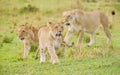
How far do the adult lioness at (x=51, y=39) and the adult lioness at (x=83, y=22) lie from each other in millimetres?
2716

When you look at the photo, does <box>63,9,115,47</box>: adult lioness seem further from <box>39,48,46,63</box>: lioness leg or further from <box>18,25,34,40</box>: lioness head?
<box>39,48,46,63</box>: lioness leg

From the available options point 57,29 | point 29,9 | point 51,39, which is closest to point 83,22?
point 51,39

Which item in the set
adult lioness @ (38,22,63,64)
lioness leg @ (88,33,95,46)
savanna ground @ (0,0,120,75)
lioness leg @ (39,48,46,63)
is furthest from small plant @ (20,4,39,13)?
lioness leg @ (39,48,46,63)

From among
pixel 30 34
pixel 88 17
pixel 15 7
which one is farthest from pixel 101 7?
pixel 30 34

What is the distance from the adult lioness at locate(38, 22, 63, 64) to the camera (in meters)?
10.5

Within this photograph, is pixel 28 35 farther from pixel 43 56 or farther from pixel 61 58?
pixel 43 56

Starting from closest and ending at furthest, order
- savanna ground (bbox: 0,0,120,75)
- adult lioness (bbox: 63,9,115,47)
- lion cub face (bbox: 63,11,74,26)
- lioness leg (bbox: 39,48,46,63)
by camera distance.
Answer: savanna ground (bbox: 0,0,120,75), lioness leg (bbox: 39,48,46,63), lion cub face (bbox: 63,11,74,26), adult lioness (bbox: 63,9,115,47)

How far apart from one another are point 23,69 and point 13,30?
8.12 m

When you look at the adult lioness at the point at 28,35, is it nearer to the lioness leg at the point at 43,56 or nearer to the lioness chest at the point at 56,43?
the lioness leg at the point at 43,56

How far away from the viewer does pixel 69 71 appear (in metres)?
9.73

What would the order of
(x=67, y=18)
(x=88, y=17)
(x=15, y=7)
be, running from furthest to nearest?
1. (x=15, y=7)
2. (x=88, y=17)
3. (x=67, y=18)

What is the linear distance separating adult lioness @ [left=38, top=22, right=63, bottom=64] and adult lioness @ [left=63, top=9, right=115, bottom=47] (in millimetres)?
2716

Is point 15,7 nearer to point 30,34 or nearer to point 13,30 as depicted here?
point 13,30

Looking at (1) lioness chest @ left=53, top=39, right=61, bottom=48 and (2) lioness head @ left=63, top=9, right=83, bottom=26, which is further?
(2) lioness head @ left=63, top=9, right=83, bottom=26
